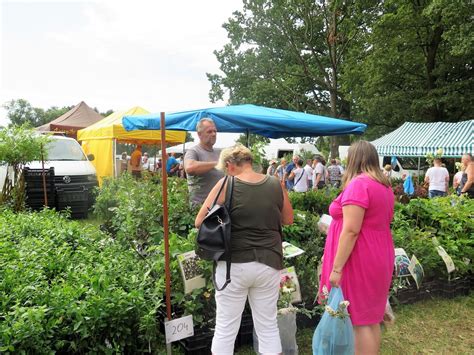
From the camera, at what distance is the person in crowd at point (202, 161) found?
12.8 ft

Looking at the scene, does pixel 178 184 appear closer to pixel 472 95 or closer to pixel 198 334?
pixel 198 334

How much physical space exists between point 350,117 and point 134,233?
26.0 meters

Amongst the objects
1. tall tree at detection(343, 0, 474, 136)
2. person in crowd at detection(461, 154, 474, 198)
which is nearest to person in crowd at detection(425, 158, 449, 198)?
person in crowd at detection(461, 154, 474, 198)

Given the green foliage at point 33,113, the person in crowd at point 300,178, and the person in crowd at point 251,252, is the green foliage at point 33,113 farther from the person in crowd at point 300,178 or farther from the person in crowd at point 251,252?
the person in crowd at point 251,252

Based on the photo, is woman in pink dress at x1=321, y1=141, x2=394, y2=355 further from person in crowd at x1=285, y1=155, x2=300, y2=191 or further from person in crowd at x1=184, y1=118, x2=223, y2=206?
person in crowd at x1=285, y1=155, x2=300, y2=191

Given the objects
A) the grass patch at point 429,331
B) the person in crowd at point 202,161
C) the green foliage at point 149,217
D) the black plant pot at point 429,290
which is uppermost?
the person in crowd at point 202,161

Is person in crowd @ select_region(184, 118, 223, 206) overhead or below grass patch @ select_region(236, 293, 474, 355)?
overhead

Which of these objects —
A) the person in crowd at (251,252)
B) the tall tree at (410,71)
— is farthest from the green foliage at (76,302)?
the tall tree at (410,71)

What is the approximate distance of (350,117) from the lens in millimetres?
27656

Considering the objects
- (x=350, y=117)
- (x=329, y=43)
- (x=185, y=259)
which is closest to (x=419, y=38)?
(x=329, y=43)

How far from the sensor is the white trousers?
2.36 m

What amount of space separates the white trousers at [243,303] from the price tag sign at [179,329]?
374 mm

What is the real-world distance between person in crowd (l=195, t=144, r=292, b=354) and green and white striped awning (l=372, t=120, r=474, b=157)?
11994 millimetres

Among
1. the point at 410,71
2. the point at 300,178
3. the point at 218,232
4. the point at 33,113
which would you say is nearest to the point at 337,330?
the point at 218,232
